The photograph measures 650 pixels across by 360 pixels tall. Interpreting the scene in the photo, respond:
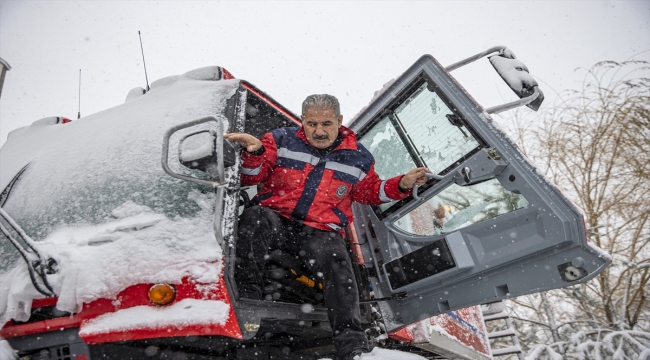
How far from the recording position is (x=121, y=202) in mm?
2152

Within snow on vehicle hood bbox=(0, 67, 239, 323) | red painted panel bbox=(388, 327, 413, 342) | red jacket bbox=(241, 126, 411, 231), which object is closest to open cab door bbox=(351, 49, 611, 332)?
red painted panel bbox=(388, 327, 413, 342)

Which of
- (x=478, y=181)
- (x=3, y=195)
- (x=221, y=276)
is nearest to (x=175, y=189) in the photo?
(x=221, y=276)

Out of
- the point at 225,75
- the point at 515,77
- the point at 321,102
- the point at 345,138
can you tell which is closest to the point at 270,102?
the point at 225,75

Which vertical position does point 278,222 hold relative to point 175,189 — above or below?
below

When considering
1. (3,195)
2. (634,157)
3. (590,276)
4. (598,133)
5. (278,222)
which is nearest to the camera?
(590,276)

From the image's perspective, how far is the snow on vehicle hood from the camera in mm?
1812

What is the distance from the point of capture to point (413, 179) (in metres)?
2.57

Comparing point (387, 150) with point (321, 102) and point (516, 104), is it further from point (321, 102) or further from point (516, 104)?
point (516, 104)

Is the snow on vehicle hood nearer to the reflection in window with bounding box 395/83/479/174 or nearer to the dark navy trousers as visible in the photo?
the dark navy trousers

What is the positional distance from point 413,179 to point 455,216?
1.29 feet

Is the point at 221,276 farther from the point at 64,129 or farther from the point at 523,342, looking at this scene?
the point at 523,342

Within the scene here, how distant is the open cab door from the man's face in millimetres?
602

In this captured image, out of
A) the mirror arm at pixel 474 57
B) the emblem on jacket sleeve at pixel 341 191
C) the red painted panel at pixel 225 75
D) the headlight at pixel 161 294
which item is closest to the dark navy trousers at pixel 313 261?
the emblem on jacket sleeve at pixel 341 191

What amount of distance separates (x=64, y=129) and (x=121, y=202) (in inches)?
52.8
